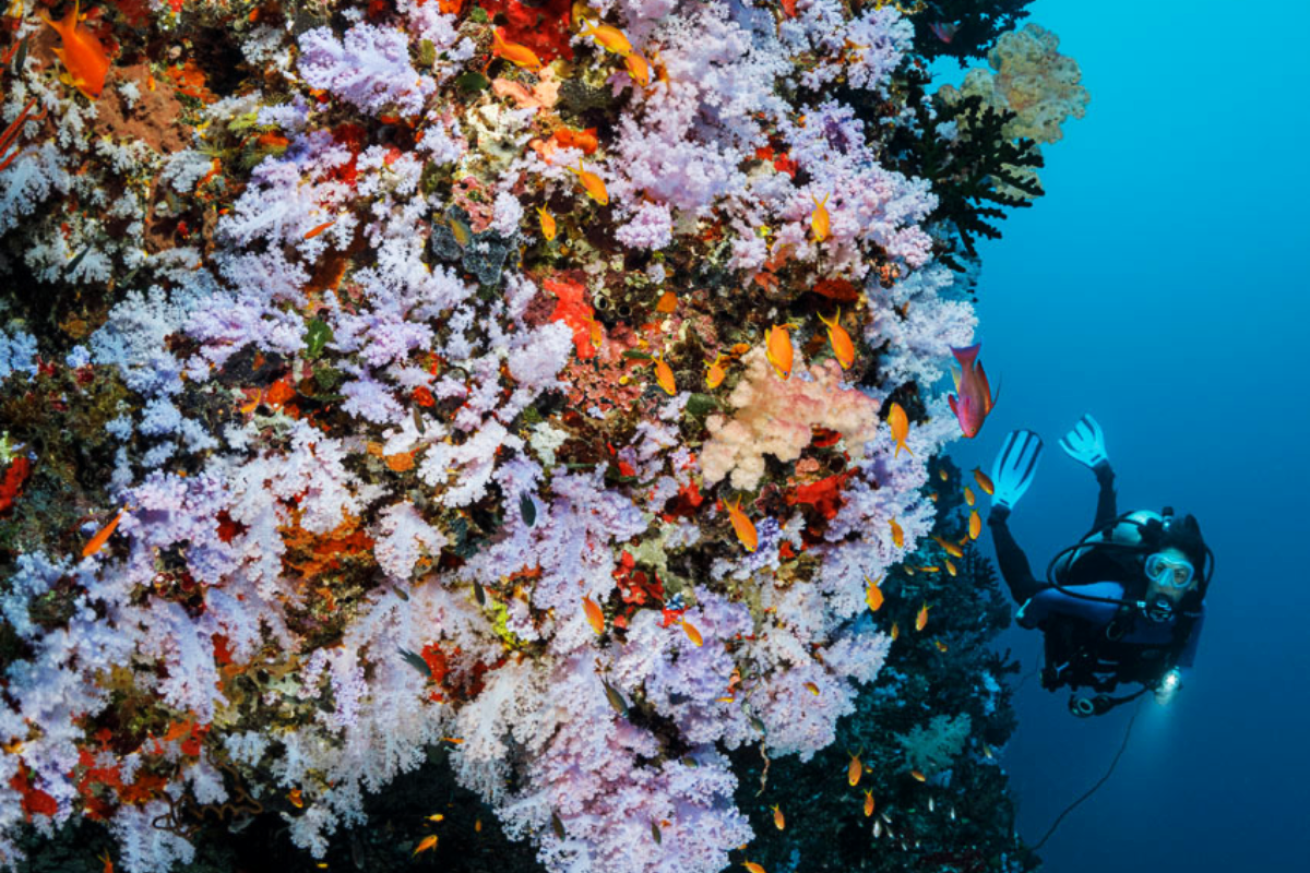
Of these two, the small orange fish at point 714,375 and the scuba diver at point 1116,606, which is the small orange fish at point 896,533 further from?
the scuba diver at point 1116,606

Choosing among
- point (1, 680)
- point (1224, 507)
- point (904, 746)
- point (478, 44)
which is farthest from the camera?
point (1224, 507)

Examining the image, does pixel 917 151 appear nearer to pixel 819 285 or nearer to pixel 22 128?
pixel 819 285

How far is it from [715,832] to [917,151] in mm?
4181

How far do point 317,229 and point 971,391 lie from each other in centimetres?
320

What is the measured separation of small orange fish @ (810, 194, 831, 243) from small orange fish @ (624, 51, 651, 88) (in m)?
0.99

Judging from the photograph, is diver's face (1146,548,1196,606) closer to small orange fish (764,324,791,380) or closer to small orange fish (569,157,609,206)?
small orange fish (764,324,791,380)

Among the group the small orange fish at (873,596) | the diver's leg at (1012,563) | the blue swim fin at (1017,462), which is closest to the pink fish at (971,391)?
the small orange fish at (873,596)

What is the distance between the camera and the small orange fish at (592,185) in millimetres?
3264

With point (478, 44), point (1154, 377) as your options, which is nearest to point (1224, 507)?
point (1154, 377)

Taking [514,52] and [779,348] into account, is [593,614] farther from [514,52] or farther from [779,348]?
[514,52]

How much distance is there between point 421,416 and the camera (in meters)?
3.21

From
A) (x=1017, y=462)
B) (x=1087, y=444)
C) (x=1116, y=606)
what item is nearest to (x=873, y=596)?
(x=1017, y=462)

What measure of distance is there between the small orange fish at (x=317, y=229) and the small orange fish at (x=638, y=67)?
4.99ft

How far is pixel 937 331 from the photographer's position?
4090 mm
